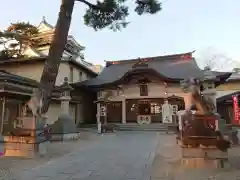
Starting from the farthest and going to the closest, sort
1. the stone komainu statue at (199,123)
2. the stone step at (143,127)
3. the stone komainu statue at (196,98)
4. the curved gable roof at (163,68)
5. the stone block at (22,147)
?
the curved gable roof at (163,68)
the stone step at (143,127)
the stone block at (22,147)
the stone komainu statue at (196,98)
the stone komainu statue at (199,123)

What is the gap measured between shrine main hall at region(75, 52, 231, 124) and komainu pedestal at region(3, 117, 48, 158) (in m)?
15.8

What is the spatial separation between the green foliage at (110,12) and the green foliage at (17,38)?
18004 mm

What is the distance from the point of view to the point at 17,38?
2817 centimetres

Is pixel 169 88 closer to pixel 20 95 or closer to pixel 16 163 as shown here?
pixel 20 95

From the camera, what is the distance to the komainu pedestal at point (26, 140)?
27.3 ft

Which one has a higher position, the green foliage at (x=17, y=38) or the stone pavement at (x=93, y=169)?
the green foliage at (x=17, y=38)

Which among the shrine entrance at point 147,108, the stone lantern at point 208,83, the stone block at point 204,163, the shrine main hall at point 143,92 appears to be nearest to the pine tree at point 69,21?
the stone lantern at point 208,83

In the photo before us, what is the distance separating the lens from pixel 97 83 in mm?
25625

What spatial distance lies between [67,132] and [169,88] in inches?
517

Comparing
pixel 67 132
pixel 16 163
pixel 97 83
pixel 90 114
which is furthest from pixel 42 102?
pixel 90 114

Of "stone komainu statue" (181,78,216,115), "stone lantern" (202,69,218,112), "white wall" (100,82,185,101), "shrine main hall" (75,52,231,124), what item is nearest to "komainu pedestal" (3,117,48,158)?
"stone komainu statue" (181,78,216,115)

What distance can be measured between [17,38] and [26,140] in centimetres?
2307

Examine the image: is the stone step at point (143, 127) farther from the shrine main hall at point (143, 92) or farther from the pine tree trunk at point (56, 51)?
the pine tree trunk at point (56, 51)

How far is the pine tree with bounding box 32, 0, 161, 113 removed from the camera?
9.84 metres
